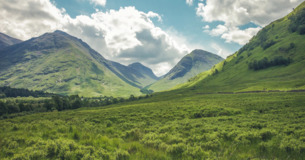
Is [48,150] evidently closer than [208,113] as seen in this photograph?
Yes

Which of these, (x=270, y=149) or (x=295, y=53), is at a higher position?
(x=295, y=53)

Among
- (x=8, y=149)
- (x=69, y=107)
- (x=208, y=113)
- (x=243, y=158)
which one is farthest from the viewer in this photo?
(x=69, y=107)

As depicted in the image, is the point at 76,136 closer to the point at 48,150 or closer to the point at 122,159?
the point at 48,150

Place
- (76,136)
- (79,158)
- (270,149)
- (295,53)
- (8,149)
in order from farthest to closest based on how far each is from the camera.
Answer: (295,53) → (76,136) → (270,149) → (8,149) → (79,158)

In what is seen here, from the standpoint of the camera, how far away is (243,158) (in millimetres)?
9328

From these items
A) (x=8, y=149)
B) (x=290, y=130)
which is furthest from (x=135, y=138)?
(x=290, y=130)

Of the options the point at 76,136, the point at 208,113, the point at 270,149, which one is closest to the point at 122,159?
the point at 76,136

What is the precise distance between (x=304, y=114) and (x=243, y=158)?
2975 cm

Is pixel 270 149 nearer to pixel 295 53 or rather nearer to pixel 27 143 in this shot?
pixel 27 143

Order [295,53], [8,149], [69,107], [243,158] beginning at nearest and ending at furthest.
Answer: [8,149] < [243,158] < [69,107] < [295,53]

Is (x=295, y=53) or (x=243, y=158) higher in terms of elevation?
(x=295, y=53)

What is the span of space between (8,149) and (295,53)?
26567 cm

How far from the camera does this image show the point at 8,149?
8.75 metres

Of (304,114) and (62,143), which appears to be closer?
(62,143)
